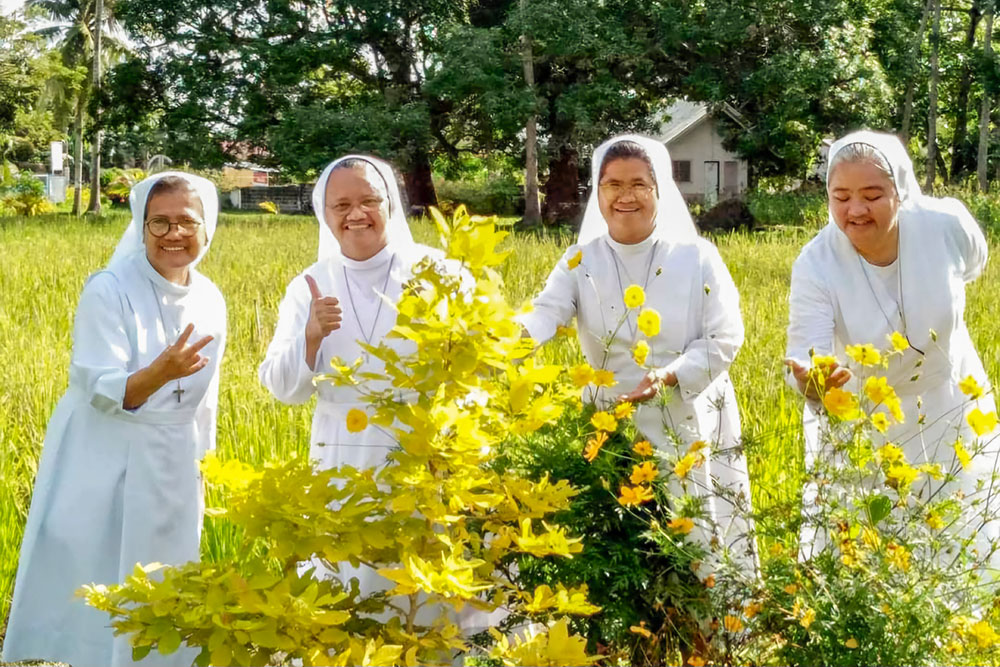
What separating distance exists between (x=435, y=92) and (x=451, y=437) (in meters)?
22.3

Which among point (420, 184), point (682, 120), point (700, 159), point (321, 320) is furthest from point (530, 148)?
point (321, 320)

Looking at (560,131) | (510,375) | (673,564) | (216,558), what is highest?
(560,131)

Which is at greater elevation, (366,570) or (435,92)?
(435,92)

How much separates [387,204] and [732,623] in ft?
5.38

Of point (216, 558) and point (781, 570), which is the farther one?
point (216, 558)

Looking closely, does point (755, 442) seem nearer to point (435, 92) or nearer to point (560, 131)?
point (435, 92)

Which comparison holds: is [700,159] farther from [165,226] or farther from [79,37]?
[165,226]

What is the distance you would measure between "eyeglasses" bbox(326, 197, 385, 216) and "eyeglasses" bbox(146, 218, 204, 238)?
0.42 meters

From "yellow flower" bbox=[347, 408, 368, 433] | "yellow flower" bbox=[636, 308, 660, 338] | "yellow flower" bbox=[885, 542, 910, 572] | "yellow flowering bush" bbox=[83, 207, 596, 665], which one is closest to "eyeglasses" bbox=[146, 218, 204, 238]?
"yellow flowering bush" bbox=[83, 207, 596, 665]

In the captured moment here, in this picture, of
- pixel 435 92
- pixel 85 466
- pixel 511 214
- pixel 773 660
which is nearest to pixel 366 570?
pixel 85 466

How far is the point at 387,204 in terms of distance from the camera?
10.1ft

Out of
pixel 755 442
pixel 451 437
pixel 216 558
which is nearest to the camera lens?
pixel 451 437

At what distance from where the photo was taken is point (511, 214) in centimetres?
3669

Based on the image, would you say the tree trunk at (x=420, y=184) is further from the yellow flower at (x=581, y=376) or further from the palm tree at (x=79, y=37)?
the yellow flower at (x=581, y=376)
